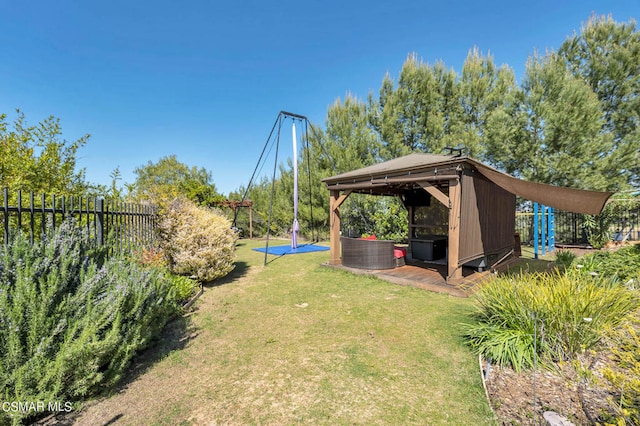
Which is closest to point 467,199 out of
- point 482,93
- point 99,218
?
point 99,218

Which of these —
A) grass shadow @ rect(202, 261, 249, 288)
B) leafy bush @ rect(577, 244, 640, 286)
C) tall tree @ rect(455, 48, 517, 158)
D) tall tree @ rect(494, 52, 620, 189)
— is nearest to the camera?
leafy bush @ rect(577, 244, 640, 286)

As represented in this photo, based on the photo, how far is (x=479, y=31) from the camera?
12.4 metres

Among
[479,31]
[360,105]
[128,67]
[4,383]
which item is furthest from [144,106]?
[479,31]

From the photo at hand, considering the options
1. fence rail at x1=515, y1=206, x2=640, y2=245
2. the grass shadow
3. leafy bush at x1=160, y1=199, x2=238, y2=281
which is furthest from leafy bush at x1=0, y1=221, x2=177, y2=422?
fence rail at x1=515, y1=206, x2=640, y2=245

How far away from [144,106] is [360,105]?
11759 mm

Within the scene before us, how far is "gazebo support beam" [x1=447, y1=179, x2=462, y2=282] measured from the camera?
5.55 metres

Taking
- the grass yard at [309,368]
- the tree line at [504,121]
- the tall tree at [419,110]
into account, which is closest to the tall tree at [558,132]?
the tree line at [504,121]

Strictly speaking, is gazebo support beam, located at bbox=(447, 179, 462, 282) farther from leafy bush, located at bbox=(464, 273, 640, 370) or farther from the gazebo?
leafy bush, located at bbox=(464, 273, 640, 370)

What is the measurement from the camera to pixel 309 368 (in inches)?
112

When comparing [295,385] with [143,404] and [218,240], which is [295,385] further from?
[218,240]

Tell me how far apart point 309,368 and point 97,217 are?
14.7 ft

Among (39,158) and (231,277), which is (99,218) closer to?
(39,158)

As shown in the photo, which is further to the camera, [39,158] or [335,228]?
[335,228]

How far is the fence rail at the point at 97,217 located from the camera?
3.86 m
